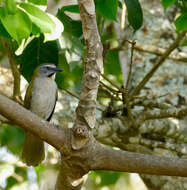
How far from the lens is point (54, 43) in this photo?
11.9 feet

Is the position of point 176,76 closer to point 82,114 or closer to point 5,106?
point 82,114

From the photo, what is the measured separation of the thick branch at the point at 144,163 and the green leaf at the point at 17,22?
3.38 ft

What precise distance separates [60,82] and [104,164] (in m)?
1.75

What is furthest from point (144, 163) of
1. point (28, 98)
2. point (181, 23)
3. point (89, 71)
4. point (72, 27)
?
point (28, 98)

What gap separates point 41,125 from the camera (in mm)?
2516

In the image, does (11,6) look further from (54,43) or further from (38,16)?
(54,43)

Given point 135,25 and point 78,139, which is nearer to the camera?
point 78,139

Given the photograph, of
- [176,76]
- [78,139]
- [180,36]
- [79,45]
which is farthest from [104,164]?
[176,76]

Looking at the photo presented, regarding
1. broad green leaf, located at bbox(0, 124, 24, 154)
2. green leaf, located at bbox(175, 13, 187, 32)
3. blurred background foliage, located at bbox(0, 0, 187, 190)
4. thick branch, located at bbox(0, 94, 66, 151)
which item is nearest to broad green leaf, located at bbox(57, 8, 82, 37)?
blurred background foliage, located at bbox(0, 0, 187, 190)

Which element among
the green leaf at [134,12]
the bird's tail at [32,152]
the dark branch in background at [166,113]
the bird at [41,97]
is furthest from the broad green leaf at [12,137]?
the green leaf at [134,12]

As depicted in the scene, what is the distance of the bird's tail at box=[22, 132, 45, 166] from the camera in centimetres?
421

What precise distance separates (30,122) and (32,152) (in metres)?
1.93

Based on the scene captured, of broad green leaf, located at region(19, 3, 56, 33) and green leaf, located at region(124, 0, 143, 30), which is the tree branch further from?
green leaf, located at region(124, 0, 143, 30)

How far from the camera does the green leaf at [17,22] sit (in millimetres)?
2098
